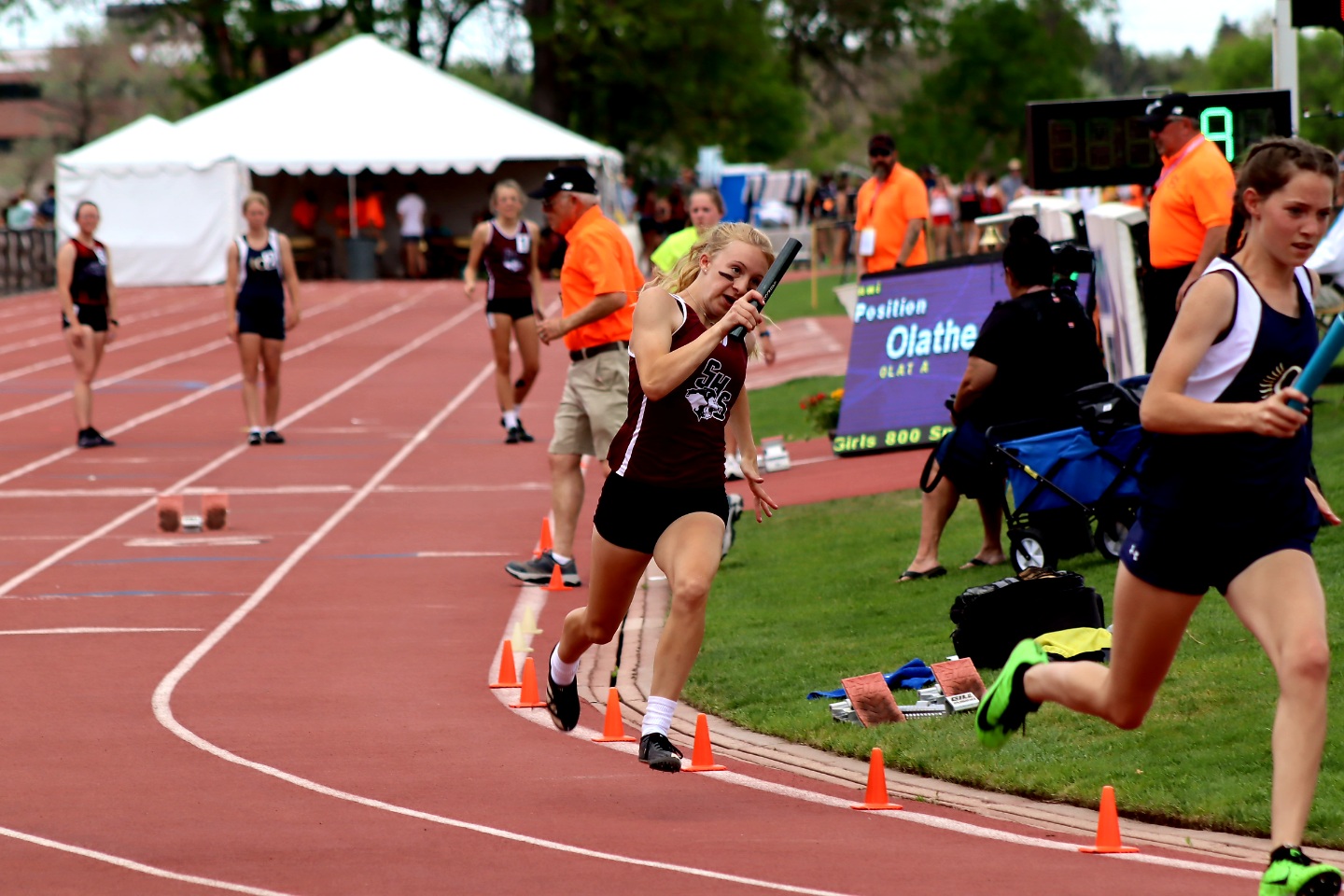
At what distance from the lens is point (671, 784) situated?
23.0ft

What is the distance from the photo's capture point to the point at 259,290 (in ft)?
54.1

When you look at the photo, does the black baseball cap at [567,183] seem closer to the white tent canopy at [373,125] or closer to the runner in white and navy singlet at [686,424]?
the runner in white and navy singlet at [686,424]

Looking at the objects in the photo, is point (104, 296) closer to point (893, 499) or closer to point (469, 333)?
point (893, 499)

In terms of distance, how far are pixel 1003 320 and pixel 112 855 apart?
5.49m

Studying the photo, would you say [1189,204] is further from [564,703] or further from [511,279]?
[511,279]

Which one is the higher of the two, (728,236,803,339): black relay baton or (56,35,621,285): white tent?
(56,35,621,285): white tent

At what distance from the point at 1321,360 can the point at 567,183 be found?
20.7ft

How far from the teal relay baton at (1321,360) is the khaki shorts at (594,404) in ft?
19.2

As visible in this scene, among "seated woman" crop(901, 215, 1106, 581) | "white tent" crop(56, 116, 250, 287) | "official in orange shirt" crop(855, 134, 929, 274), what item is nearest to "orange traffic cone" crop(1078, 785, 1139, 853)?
"seated woman" crop(901, 215, 1106, 581)

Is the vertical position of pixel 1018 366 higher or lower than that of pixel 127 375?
higher

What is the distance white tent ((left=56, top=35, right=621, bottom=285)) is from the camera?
1700 inches

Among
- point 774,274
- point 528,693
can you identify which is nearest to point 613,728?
point 528,693

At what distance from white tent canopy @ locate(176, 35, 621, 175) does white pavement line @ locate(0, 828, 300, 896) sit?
37.3 meters

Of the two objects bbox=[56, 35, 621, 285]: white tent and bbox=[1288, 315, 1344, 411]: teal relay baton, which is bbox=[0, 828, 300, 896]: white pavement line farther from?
bbox=[56, 35, 621, 285]: white tent
